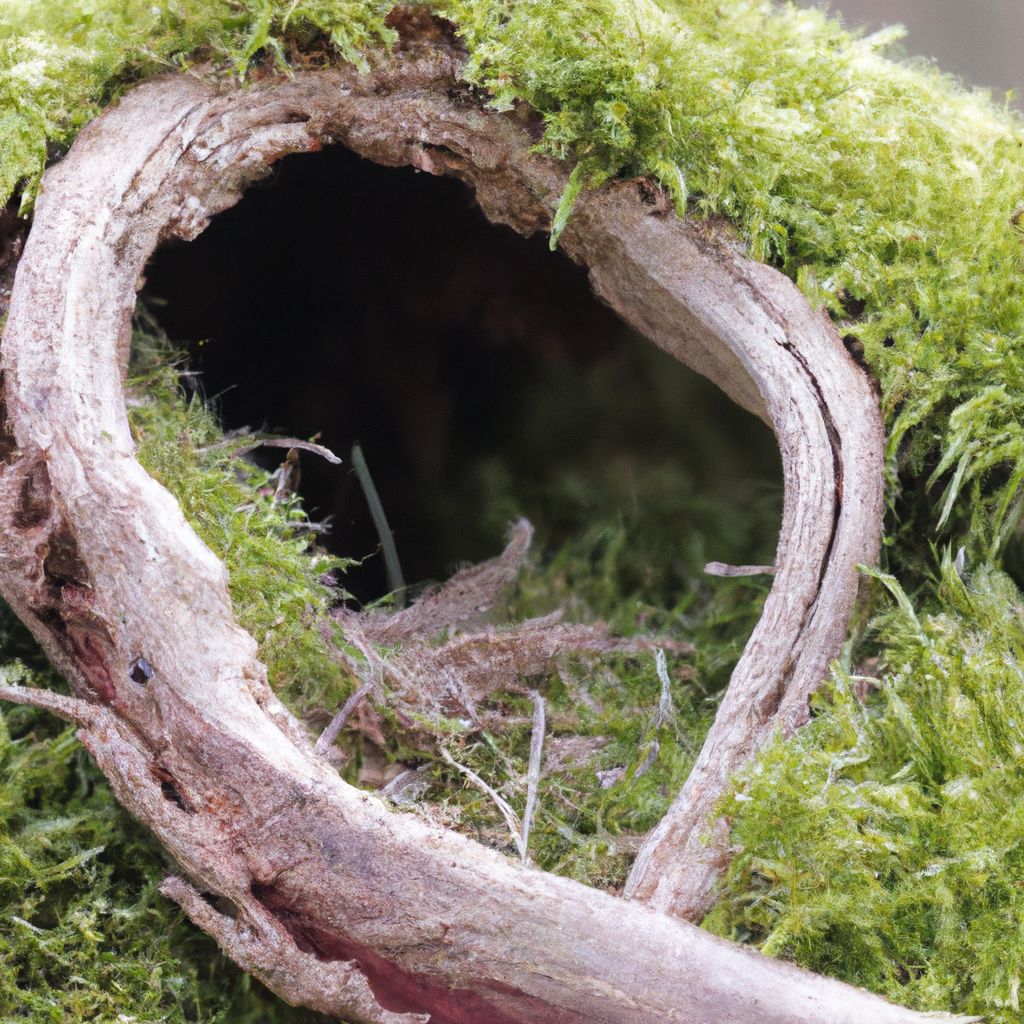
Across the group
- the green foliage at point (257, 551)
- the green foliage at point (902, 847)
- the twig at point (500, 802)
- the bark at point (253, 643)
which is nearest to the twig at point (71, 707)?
the bark at point (253, 643)

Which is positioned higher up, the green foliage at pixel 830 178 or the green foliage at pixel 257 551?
the green foliage at pixel 830 178

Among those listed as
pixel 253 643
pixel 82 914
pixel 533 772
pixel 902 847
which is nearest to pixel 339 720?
pixel 253 643

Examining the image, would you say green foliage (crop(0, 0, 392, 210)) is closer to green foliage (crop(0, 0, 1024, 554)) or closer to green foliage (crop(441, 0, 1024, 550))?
green foliage (crop(0, 0, 1024, 554))

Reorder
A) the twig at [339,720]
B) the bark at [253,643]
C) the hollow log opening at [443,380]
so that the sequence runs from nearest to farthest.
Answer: the bark at [253,643], the twig at [339,720], the hollow log opening at [443,380]

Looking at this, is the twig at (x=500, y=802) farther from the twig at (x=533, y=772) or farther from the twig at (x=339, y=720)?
the twig at (x=339, y=720)

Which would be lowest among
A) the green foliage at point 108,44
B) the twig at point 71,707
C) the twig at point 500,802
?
the twig at point 71,707

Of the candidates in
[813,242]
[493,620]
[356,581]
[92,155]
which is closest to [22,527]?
[92,155]

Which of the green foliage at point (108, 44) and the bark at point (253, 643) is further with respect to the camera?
the green foliage at point (108, 44)
